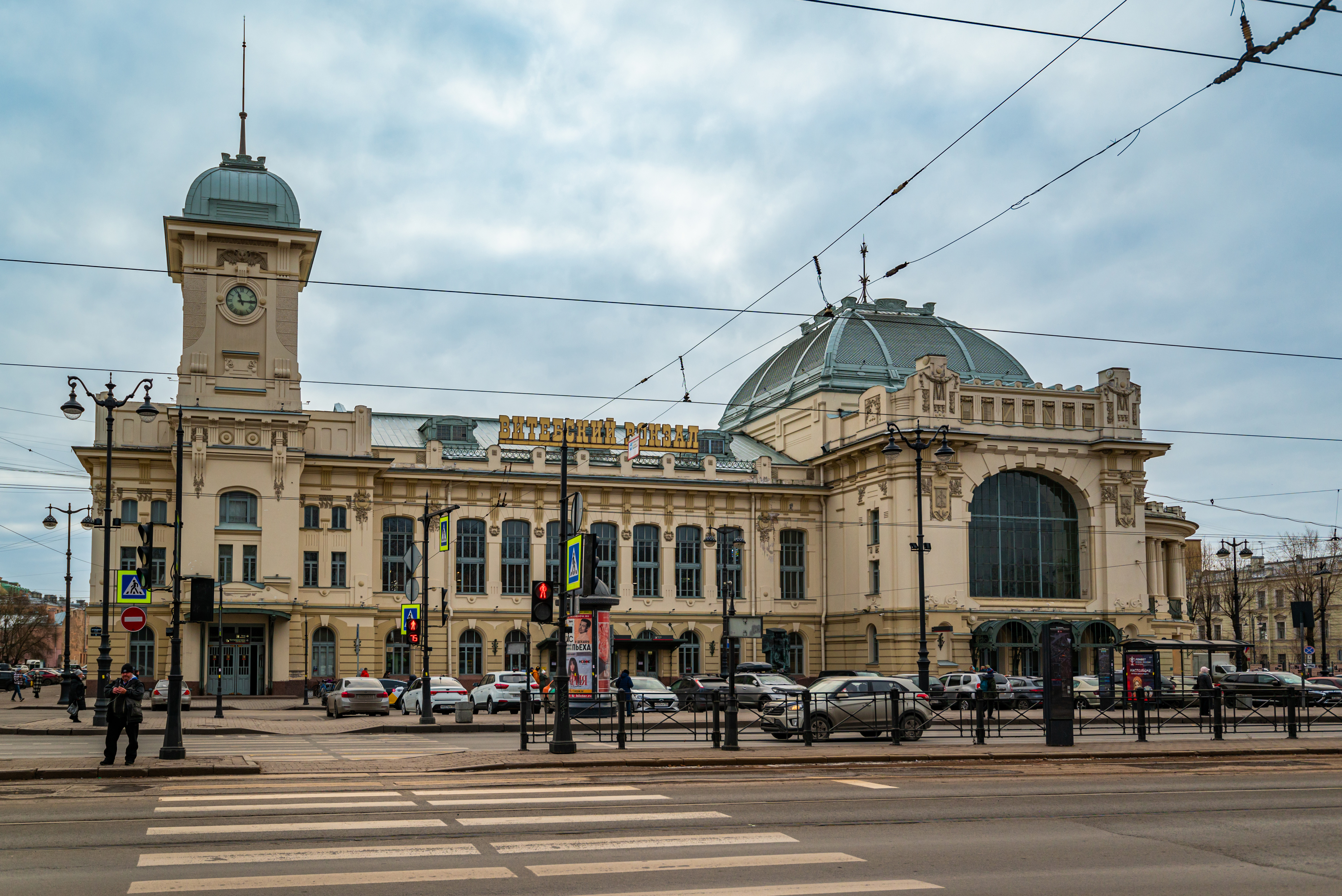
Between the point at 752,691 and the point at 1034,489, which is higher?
the point at 1034,489

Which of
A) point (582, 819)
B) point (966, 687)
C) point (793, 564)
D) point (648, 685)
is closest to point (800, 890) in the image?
point (582, 819)

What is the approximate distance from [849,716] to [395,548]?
4213cm

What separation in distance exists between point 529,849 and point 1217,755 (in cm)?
1859

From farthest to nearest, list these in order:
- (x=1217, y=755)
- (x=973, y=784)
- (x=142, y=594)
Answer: (x=142, y=594), (x=1217, y=755), (x=973, y=784)

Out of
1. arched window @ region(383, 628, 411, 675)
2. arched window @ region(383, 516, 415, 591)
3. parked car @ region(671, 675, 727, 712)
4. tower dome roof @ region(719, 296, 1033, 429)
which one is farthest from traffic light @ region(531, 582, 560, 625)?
tower dome roof @ region(719, 296, 1033, 429)

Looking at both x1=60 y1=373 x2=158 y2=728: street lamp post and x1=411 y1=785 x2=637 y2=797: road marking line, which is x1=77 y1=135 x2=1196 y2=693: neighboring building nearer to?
x1=60 y1=373 x2=158 y2=728: street lamp post

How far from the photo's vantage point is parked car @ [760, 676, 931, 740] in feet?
94.0

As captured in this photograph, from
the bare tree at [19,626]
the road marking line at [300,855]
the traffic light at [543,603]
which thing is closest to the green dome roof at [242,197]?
the traffic light at [543,603]

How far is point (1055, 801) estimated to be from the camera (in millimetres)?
16578

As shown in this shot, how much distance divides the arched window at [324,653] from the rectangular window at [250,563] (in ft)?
14.4

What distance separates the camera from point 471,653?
2621 inches

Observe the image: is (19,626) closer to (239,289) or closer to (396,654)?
(396,654)

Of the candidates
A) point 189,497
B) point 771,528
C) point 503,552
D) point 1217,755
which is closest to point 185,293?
point 189,497

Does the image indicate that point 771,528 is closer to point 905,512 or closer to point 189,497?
point 905,512
